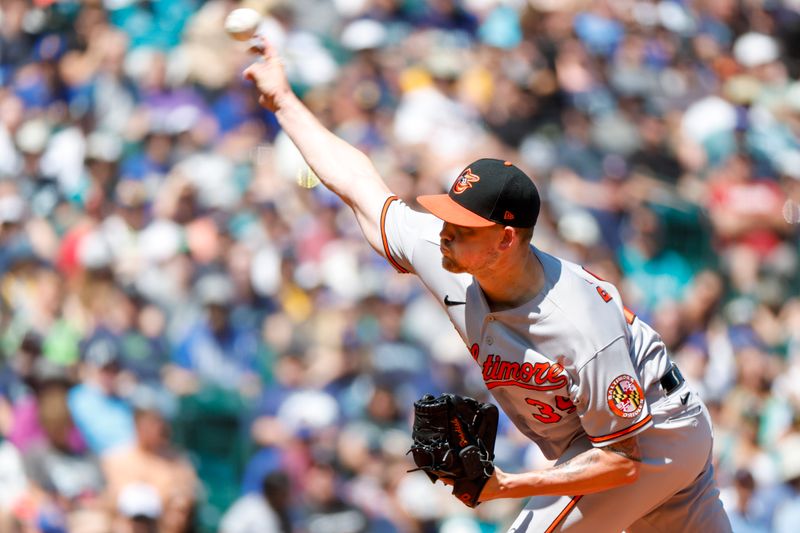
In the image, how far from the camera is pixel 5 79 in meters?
11.1

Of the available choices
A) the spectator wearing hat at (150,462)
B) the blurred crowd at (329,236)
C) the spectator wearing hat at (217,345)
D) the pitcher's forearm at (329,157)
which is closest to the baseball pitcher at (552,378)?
the pitcher's forearm at (329,157)

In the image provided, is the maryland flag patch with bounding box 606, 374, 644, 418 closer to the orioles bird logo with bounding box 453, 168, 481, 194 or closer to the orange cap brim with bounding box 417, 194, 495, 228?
the orange cap brim with bounding box 417, 194, 495, 228

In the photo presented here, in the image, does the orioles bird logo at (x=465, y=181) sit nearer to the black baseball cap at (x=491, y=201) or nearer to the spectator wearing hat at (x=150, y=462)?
the black baseball cap at (x=491, y=201)

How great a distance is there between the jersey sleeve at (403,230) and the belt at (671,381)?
92 cm

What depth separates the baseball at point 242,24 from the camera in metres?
4.42

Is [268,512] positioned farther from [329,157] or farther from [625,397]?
[625,397]

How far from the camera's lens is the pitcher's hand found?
450 cm

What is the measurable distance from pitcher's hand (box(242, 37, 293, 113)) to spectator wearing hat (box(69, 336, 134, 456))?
3656 millimetres

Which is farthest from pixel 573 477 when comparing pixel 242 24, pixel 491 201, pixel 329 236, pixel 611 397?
pixel 329 236

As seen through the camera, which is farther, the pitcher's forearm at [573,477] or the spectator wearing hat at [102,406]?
the spectator wearing hat at [102,406]

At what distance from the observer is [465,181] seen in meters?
3.91

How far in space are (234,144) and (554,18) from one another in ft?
9.77

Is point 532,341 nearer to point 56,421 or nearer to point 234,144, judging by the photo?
point 56,421

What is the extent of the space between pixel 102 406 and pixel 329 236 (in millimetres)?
2151
